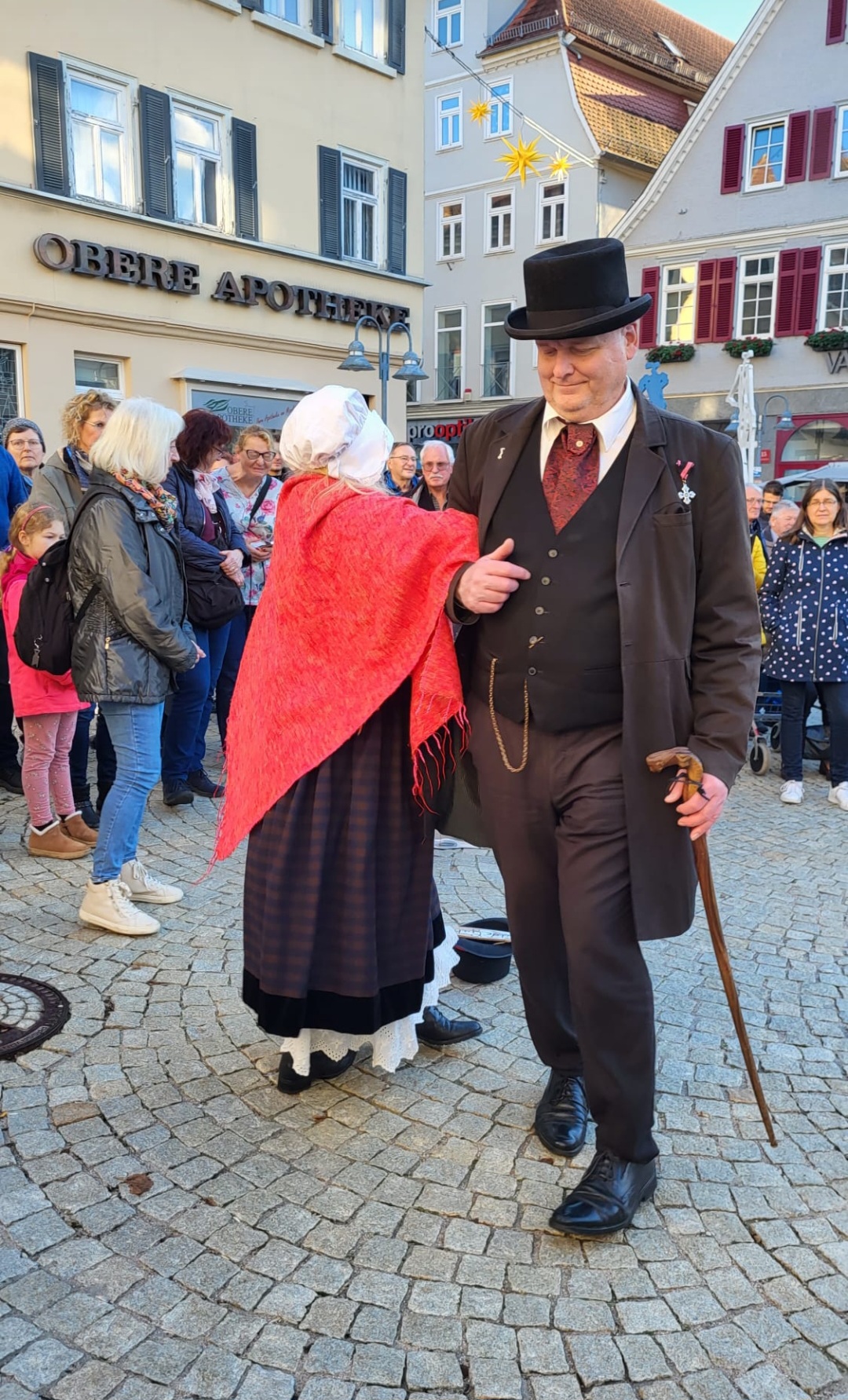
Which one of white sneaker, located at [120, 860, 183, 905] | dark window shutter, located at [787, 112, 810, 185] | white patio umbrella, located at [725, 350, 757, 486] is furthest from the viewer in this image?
dark window shutter, located at [787, 112, 810, 185]

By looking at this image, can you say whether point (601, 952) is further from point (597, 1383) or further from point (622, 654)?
point (597, 1383)

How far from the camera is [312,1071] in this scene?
10.4 ft

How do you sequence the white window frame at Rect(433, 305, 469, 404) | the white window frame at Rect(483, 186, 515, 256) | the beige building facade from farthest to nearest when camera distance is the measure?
the white window frame at Rect(433, 305, 469, 404)
the white window frame at Rect(483, 186, 515, 256)
the beige building facade

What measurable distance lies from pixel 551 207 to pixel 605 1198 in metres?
29.4

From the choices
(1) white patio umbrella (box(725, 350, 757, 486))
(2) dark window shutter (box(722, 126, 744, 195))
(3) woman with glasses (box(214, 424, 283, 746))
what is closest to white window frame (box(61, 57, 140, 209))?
(1) white patio umbrella (box(725, 350, 757, 486))

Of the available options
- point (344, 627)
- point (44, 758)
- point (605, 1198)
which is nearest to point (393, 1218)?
point (605, 1198)

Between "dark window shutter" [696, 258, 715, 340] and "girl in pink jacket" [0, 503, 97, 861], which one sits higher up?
"dark window shutter" [696, 258, 715, 340]

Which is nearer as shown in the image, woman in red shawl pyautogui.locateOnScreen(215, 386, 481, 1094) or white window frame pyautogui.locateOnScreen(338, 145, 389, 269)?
woman in red shawl pyautogui.locateOnScreen(215, 386, 481, 1094)

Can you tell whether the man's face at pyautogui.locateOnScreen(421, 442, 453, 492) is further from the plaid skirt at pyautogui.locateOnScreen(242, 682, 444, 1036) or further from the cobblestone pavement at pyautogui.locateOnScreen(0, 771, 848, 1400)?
the plaid skirt at pyautogui.locateOnScreen(242, 682, 444, 1036)

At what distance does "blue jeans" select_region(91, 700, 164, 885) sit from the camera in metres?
4.18

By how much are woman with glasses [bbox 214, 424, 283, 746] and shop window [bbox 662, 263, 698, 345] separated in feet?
67.3

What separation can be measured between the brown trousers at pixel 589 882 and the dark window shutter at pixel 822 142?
24561mm

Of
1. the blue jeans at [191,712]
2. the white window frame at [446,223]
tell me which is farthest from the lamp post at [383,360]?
the white window frame at [446,223]

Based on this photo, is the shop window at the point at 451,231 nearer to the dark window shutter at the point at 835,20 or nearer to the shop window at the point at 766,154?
the shop window at the point at 766,154
